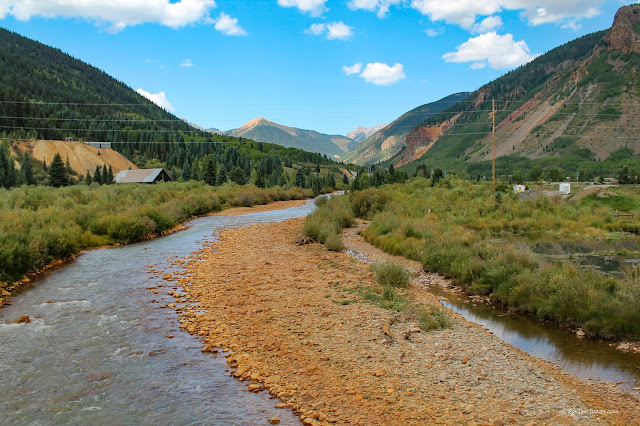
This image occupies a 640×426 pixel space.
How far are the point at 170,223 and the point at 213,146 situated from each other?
121m

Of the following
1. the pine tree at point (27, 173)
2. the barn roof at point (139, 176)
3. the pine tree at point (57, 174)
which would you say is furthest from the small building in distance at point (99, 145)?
the pine tree at point (57, 174)

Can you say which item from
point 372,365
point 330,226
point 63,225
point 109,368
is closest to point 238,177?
point 330,226

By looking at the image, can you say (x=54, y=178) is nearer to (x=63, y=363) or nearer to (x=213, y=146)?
(x=63, y=363)

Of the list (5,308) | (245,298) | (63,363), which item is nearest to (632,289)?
(245,298)

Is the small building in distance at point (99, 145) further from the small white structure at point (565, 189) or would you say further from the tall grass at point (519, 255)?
the small white structure at point (565, 189)

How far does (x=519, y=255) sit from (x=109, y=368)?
1393 cm

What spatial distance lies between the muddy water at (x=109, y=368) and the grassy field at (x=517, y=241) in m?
8.95

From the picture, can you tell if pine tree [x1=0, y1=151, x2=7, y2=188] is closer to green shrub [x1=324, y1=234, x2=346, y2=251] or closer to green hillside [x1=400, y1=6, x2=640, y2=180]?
green shrub [x1=324, y1=234, x2=346, y2=251]

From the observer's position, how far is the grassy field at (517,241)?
474 inches

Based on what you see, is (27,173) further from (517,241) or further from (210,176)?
(517,241)

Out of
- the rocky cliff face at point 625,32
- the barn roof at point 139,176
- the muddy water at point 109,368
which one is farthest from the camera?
the rocky cliff face at point 625,32

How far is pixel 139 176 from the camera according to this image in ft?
285

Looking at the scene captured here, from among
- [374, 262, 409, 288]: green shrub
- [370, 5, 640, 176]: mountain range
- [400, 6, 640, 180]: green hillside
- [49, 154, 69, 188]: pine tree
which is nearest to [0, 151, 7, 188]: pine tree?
[49, 154, 69, 188]: pine tree

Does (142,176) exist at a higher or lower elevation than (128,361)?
higher
